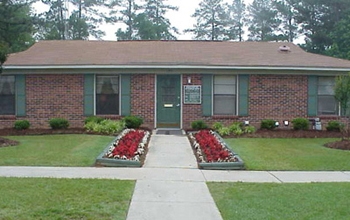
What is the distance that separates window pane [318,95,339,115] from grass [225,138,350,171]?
3.13 meters

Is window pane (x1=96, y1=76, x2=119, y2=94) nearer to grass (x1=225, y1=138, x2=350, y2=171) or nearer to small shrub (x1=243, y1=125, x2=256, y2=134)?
small shrub (x1=243, y1=125, x2=256, y2=134)

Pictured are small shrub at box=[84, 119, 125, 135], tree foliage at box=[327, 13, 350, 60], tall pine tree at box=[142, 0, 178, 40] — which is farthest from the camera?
tall pine tree at box=[142, 0, 178, 40]

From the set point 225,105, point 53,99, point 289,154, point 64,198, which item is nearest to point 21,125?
point 53,99

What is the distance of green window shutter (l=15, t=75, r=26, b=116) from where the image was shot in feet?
48.2

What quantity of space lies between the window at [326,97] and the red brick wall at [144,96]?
21.2ft

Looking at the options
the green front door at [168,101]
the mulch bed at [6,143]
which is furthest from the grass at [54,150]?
the green front door at [168,101]

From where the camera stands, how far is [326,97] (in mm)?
15188

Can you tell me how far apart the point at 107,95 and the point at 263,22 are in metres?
27.8

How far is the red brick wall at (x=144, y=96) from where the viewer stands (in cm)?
1462

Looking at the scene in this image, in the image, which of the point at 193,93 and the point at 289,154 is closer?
the point at 289,154

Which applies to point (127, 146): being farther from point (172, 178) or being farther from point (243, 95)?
point (243, 95)

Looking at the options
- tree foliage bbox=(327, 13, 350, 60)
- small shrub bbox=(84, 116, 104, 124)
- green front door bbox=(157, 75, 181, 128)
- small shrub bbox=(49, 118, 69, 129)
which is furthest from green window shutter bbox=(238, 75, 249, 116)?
tree foliage bbox=(327, 13, 350, 60)

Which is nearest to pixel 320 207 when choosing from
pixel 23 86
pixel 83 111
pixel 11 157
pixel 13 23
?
pixel 11 157

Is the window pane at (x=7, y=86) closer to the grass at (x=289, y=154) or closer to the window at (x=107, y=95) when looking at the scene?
the window at (x=107, y=95)
